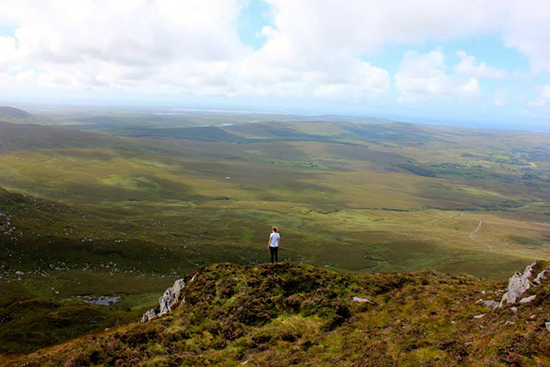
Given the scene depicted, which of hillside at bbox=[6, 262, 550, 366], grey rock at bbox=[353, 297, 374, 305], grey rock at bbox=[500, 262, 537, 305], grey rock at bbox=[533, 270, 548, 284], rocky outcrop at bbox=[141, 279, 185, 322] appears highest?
grey rock at bbox=[533, 270, 548, 284]

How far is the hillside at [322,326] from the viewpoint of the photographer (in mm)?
22625

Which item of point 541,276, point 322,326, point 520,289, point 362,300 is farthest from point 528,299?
point 322,326

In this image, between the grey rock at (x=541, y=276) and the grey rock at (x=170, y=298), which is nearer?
the grey rock at (x=541, y=276)

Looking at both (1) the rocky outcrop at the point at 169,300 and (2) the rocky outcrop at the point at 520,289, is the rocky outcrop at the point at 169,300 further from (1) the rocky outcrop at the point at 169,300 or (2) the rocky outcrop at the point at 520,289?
(2) the rocky outcrop at the point at 520,289

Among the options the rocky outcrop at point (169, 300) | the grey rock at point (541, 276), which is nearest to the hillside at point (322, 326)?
the grey rock at point (541, 276)

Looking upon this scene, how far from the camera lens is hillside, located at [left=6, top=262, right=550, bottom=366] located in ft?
74.2

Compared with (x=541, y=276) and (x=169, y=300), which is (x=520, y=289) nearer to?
(x=541, y=276)

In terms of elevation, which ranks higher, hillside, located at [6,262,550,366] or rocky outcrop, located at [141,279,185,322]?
hillside, located at [6,262,550,366]

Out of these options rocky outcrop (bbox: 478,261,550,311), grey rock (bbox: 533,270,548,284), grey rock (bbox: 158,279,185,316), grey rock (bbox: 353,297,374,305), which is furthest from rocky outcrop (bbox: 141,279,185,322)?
grey rock (bbox: 533,270,548,284)

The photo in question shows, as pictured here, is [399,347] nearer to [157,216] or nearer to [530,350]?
[530,350]

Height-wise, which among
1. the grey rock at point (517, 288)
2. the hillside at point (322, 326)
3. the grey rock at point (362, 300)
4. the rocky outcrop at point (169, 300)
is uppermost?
the grey rock at point (517, 288)

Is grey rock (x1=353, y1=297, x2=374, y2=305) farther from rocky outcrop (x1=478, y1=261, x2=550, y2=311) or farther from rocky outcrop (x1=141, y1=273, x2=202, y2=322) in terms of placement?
rocky outcrop (x1=141, y1=273, x2=202, y2=322)

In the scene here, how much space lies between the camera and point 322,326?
29.8 metres

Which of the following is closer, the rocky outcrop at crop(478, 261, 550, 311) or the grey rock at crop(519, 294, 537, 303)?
the grey rock at crop(519, 294, 537, 303)
